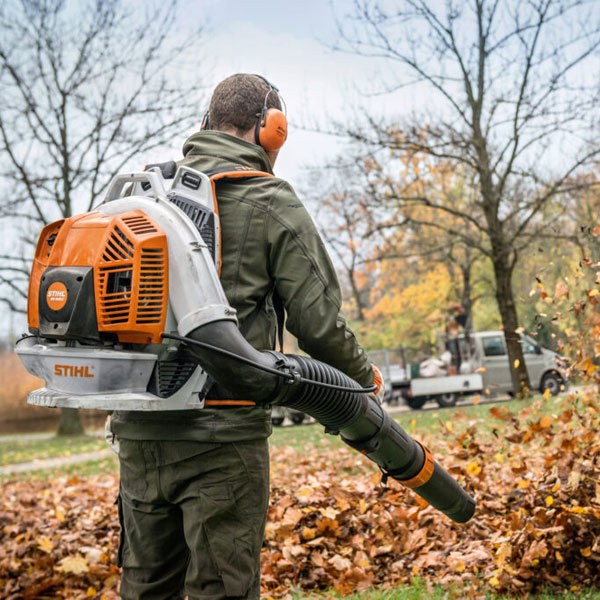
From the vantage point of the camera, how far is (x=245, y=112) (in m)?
2.29

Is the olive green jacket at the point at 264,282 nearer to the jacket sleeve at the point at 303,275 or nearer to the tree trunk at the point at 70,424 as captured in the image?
the jacket sleeve at the point at 303,275

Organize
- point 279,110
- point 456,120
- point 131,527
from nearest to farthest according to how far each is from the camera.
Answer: point 131,527 → point 279,110 → point 456,120

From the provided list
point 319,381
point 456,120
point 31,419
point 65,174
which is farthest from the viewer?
point 31,419

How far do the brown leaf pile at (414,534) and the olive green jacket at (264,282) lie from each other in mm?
1877

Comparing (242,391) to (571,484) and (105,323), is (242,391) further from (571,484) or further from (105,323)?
(571,484)

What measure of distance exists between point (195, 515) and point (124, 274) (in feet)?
2.46

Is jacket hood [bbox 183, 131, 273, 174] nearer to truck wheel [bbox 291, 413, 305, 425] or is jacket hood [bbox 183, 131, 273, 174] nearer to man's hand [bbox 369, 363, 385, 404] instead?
man's hand [bbox 369, 363, 385, 404]

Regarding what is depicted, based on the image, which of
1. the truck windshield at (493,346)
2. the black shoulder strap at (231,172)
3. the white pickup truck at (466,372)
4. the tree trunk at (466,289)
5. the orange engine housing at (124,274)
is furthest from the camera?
the tree trunk at (466,289)

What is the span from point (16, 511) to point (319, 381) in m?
4.48

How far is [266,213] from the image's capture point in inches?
79.9

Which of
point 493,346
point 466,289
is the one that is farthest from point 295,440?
point 466,289

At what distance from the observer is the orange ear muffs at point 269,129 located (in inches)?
89.4

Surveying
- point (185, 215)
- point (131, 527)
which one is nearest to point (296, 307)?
point (185, 215)

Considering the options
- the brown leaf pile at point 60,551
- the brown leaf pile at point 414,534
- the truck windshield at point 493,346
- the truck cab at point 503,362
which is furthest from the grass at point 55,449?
the truck windshield at point 493,346
